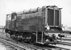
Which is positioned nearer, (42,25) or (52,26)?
(42,25)

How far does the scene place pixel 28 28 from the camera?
9977 millimetres

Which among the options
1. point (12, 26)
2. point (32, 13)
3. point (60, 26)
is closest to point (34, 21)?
point (32, 13)

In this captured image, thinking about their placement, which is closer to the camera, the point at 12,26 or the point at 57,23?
the point at 57,23

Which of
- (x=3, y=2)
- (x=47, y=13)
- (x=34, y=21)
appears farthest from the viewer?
(x=3, y=2)

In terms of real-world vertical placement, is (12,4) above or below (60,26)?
above

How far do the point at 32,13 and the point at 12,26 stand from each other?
13.0 feet

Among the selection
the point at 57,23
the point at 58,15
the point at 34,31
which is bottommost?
the point at 34,31

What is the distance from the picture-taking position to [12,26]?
12.9 metres

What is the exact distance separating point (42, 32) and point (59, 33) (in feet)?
4.57

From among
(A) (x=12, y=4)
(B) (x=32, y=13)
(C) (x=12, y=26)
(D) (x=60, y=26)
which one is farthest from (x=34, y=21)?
(A) (x=12, y=4)

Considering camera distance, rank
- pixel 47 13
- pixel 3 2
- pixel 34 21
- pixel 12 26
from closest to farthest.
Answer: pixel 47 13 < pixel 34 21 < pixel 12 26 < pixel 3 2

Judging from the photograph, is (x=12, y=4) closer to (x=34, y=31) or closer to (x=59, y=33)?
(x=34, y=31)

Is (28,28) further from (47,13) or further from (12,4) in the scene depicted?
(12,4)

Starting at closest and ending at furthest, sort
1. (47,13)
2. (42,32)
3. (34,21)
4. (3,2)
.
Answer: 1. (42,32)
2. (47,13)
3. (34,21)
4. (3,2)
